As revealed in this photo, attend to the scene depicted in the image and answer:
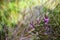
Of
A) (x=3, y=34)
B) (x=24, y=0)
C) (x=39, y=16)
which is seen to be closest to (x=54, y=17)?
(x=39, y=16)

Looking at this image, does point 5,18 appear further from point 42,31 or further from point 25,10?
point 42,31

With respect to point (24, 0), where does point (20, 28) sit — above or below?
below

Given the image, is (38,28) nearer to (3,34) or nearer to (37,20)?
(37,20)

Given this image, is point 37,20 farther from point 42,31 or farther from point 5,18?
point 5,18

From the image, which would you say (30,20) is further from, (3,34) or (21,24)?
(3,34)

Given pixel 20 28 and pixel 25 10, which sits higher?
pixel 25 10

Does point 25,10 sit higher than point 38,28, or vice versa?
point 25,10

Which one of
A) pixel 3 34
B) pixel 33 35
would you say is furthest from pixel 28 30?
pixel 3 34
